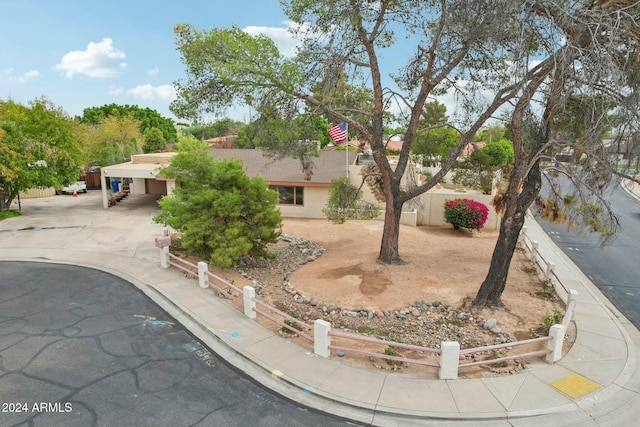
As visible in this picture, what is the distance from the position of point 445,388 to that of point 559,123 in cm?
922

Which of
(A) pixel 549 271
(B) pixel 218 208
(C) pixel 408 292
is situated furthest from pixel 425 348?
(B) pixel 218 208

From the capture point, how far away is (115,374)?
26.1 feet

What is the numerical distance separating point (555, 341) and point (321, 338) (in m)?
5.10

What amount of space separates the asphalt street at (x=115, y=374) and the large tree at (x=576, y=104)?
24.6 feet

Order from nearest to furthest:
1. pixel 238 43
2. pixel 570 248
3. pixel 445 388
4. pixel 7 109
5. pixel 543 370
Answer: pixel 445 388 < pixel 543 370 < pixel 238 43 < pixel 570 248 < pixel 7 109

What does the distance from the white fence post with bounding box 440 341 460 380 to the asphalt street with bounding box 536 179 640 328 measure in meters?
5.84

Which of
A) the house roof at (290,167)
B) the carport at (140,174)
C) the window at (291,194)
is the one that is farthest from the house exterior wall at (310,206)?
the carport at (140,174)

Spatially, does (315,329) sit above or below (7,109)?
below

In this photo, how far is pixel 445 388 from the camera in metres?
7.71

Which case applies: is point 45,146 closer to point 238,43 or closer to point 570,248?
point 238,43

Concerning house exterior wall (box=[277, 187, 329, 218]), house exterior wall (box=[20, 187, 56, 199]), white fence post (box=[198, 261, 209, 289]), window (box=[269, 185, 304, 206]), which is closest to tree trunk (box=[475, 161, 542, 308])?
white fence post (box=[198, 261, 209, 289])

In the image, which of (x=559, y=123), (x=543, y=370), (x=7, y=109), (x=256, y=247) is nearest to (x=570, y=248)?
(x=559, y=123)

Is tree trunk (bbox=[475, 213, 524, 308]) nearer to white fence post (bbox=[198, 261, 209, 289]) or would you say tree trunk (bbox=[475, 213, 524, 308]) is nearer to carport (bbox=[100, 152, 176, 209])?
white fence post (bbox=[198, 261, 209, 289])

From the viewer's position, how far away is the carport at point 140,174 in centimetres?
2611
